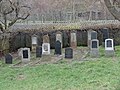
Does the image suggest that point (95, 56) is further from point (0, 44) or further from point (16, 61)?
point (0, 44)

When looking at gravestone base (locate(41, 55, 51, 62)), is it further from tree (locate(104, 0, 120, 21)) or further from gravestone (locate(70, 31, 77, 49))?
tree (locate(104, 0, 120, 21))

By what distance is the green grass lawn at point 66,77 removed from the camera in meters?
8.63

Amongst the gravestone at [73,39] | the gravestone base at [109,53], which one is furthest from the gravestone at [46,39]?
the gravestone base at [109,53]

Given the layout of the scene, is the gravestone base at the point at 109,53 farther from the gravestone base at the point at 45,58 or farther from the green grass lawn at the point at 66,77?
the gravestone base at the point at 45,58

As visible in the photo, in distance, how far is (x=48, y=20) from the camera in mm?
29328

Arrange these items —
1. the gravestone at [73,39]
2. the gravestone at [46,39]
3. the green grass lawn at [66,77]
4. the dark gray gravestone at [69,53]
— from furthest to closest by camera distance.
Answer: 1. the gravestone at [73,39]
2. the gravestone at [46,39]
3. the dark gray gravestone at [69,53]
4. the green grass lawn at [66,77]

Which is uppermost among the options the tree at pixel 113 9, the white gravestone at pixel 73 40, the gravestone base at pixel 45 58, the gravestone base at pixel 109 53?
the tree at pixel 113 9

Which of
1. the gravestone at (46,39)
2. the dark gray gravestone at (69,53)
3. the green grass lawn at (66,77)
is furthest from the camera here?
the gravestone at (46,39)

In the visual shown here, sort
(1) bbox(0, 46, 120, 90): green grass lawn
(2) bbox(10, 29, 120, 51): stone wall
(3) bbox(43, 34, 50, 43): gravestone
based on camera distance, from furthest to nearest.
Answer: (2) bbox(10, 29, 120, 51): stone wall, (3) bbox(43, 34, 50, 43): gravestone, (1) bbox(0, 46, 120, 90): green grass lawn

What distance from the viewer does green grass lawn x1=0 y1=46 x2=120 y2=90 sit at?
28.3ft

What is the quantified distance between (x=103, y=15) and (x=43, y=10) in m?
5.57

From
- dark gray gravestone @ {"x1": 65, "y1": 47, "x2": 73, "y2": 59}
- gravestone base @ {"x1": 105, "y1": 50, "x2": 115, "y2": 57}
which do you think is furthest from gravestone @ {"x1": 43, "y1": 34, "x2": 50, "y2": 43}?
gravestone base @ {"x1": 105, "y1": 50, "x2": 115, "y2": 57}

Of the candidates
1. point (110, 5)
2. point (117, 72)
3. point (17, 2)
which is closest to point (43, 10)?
point (17, 2)

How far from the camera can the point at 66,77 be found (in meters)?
9.77
